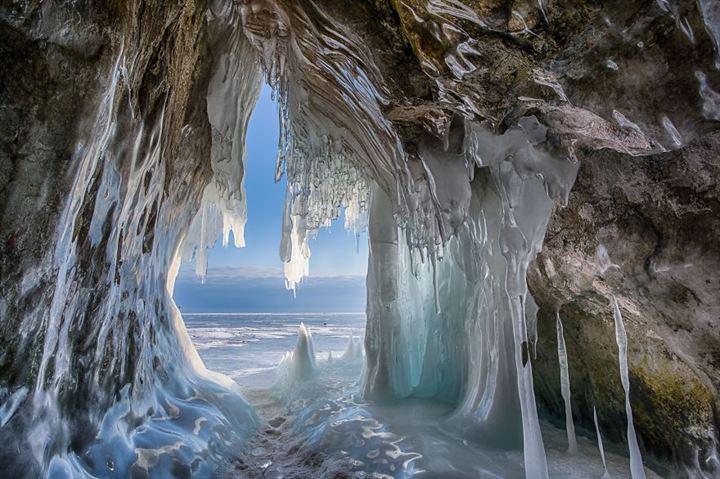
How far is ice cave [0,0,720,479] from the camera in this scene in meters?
2.13

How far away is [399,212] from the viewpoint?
4.57 meters

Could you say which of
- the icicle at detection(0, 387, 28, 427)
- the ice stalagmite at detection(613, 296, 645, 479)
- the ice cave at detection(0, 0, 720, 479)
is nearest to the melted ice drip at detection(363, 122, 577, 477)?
the ice cave at detection(0, 0, 720, 479)

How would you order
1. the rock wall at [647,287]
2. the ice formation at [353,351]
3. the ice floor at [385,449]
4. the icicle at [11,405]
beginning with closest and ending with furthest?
the icicle at [11,405]
the rock wall at [647,287]
the ice floor at [385,449]
the ice formation at [353,351]

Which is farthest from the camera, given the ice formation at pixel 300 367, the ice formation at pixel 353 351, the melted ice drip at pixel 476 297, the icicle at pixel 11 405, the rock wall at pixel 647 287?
the ice formation at pixel 353 351

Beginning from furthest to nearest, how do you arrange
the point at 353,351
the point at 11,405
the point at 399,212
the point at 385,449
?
the point at 353,351 < the point at 399,212 < the point at 385,449 < the point at 11,405

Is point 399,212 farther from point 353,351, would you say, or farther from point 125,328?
point 353,351

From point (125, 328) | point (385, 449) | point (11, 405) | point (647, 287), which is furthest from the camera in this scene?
point (125, 328)

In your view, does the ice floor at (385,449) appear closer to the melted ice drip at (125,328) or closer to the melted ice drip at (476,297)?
the melted ice drip at (476,297)

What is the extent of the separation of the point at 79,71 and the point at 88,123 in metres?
0.27

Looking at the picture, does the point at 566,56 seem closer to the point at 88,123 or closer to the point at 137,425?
the point at 88,123

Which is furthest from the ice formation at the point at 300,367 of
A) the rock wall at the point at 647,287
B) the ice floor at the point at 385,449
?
the rock wall at the point at 647,287

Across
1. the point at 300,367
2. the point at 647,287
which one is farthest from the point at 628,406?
the point at 300,367

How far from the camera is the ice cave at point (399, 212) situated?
213 centimetres

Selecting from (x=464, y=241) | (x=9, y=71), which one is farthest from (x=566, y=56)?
(x=9, y=71)
